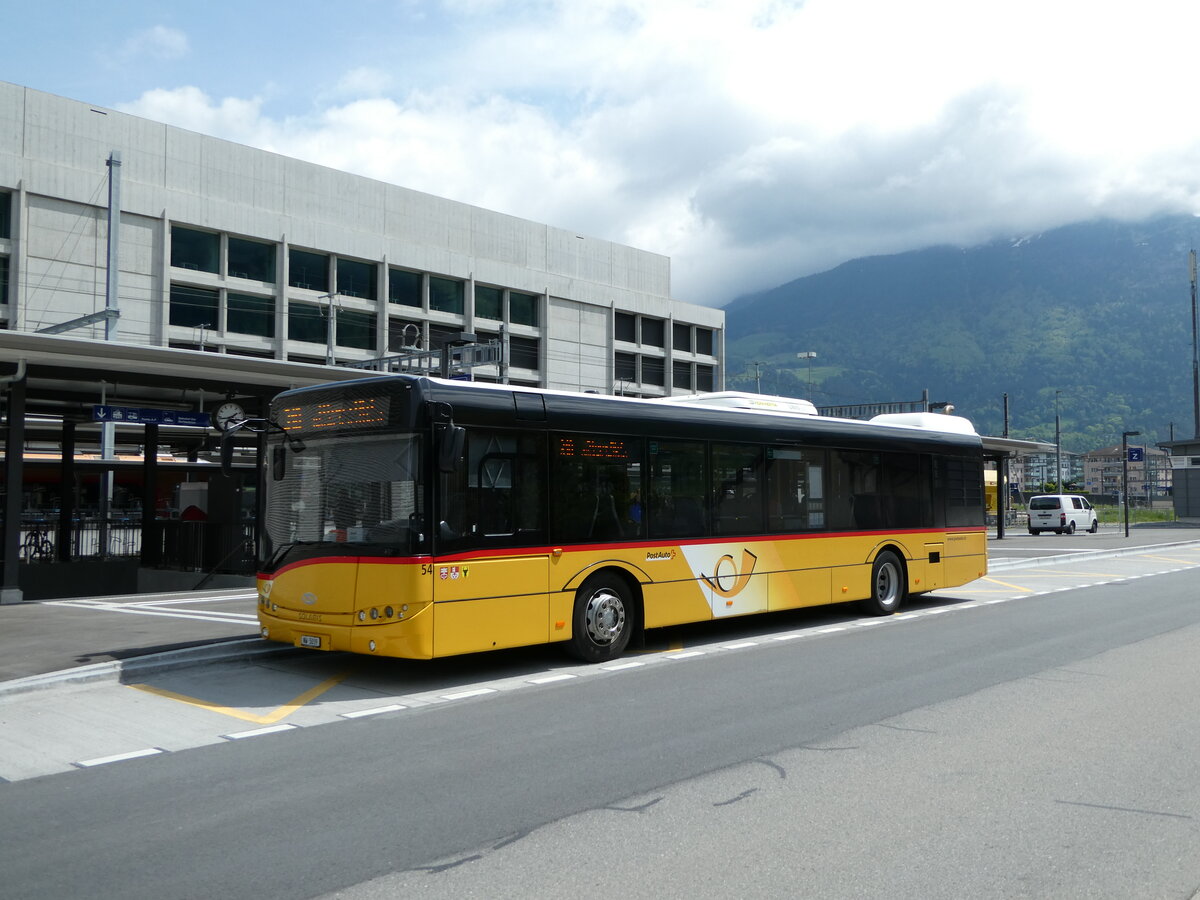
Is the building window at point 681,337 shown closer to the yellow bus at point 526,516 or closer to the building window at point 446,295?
the building window at point 446,295

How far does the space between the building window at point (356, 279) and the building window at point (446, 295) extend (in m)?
4.64

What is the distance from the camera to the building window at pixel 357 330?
6538 cm

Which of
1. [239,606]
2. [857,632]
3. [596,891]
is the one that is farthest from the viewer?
[239,606]

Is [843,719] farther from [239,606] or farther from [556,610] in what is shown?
[239,606]

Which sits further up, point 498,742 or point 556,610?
point 556,610

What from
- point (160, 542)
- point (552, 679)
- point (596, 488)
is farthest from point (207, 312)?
point (552, 679)

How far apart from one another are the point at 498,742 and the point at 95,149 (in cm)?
5814

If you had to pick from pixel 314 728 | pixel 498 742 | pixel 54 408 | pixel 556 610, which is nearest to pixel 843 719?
pixel 498 742

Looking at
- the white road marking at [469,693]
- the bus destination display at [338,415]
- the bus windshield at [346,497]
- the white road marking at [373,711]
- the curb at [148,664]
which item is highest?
the bus destination display at [338,415]

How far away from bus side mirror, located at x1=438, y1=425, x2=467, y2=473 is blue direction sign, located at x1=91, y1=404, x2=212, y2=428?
10921 mm

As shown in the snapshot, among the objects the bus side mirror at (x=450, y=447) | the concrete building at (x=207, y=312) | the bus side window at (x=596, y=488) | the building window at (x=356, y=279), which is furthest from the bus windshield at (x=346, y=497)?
the building window at (x=356, y=279)

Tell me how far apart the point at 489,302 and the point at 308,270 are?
46.2ft

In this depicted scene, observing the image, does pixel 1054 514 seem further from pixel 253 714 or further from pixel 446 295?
pixel 253 714

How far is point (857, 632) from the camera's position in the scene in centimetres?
1338
